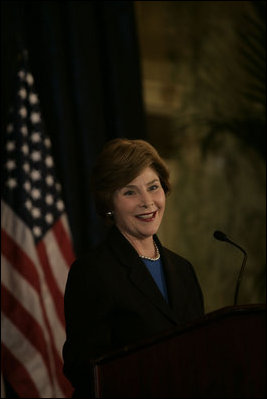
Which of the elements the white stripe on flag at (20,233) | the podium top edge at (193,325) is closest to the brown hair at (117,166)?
the podium top edge at (193,325)

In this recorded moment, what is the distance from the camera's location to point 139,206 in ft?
5.17

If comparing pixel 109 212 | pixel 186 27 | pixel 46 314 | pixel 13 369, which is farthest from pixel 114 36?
pixel 109 212

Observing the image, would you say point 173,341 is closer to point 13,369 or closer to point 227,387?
point 227,387

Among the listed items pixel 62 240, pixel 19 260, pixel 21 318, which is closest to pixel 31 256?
pixel 19 260

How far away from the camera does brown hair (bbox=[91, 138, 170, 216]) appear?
1.57 m

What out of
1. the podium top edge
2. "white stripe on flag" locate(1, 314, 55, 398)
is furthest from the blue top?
"white stripe on flag" locate(1, 314, 55, 398)

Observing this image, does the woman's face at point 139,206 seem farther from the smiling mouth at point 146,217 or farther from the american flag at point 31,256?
the american flag at point 31,256

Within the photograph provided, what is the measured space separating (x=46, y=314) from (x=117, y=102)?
1241 mm

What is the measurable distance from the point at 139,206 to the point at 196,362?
0.45 m

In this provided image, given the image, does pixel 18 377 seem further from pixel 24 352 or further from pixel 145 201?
pixel 145 201

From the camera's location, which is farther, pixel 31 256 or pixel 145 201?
pixel 31 256

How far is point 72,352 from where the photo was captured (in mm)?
1507

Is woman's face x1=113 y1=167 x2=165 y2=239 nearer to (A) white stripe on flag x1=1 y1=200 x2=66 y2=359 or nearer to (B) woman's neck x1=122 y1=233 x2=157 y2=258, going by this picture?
(B) woman's neck x1=122 y1=233 x2=157 y2=258

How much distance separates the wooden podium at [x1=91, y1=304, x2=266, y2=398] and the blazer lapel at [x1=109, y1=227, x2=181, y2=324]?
0.81 feet
